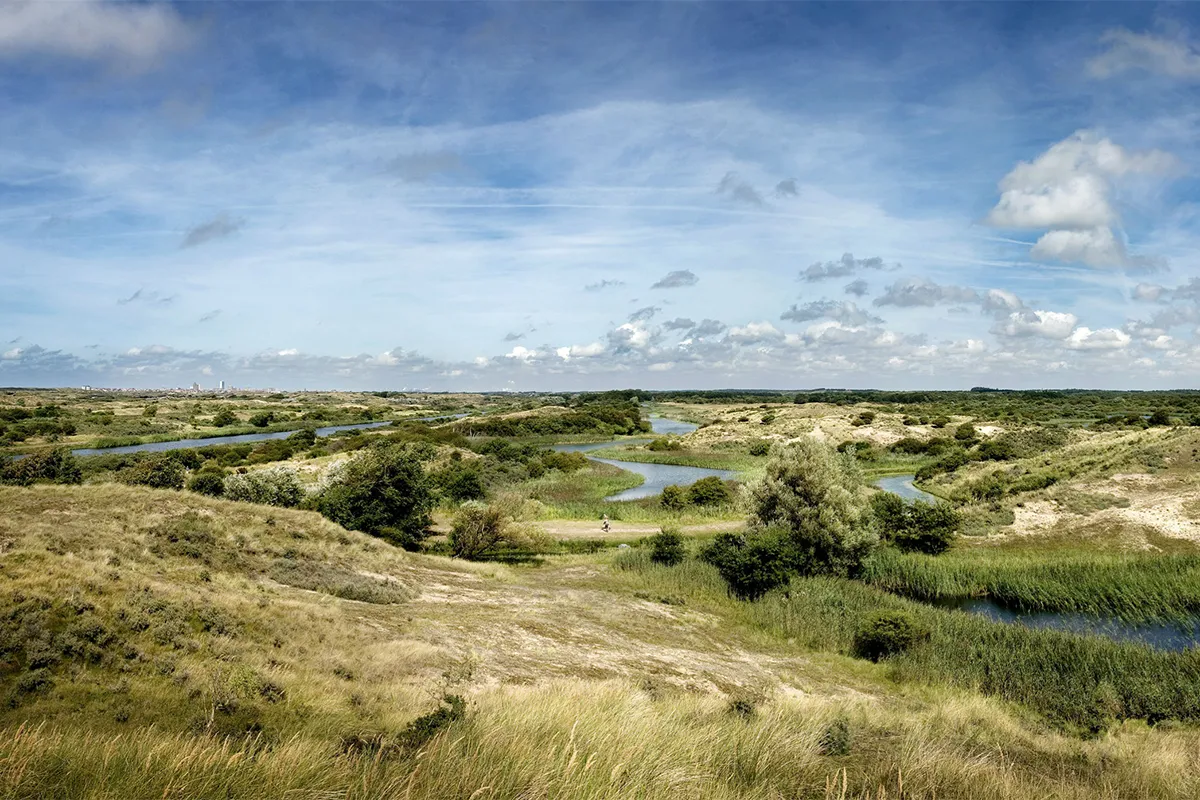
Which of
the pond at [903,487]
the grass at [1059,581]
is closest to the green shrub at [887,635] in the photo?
the grass at [1059,581]

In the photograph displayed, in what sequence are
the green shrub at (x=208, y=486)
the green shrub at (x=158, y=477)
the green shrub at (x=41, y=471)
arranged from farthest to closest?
the green shrub at (x=41, y=471), the green shrub at (x=208, y=486), the green shrub at (x=158, y=477)

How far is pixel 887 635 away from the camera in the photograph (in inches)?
800

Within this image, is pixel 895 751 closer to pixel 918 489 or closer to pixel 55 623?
Answer: pixel 55 623

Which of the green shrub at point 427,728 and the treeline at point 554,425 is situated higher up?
the green shrub at point 427,728

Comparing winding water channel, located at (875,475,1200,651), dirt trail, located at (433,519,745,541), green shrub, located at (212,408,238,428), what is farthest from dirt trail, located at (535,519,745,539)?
green shrub, located at (212,408,238,428)

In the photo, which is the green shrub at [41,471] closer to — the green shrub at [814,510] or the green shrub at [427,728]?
the green shrub at [814,510]

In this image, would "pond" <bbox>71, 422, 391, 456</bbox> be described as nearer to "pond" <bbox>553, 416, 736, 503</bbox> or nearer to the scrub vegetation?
the scrub vegetation

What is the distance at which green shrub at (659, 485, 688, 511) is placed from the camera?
48344 mm

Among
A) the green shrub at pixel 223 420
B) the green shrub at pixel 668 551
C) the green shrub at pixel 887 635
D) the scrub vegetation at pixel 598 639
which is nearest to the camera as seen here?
the scrub vegetation at pixel 598 639

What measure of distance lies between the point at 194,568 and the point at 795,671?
19.0 metres

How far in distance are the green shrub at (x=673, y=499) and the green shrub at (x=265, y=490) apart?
25644mm

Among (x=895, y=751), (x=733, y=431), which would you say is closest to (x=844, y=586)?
(x=895, y=751)

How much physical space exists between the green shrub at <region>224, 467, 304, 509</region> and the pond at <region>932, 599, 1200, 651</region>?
35.7 metres

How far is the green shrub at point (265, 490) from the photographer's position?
37.4 m
